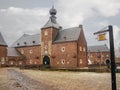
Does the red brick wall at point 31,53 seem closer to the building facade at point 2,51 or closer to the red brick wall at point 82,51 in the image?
the building facade at point 2,51

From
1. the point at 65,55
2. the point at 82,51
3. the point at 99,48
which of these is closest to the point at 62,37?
the point at 65,55

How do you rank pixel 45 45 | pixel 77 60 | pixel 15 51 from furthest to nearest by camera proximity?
1. pixel 15 51
2. pixel 45 45
3. pixel 77 60

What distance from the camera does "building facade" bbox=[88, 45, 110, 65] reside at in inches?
3755

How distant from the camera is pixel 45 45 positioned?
61312mm

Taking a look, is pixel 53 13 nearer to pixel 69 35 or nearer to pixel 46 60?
pixel 69 35

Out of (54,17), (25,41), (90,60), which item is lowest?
(90,60)

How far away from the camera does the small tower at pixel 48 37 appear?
197ft

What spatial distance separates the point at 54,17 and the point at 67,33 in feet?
31.4

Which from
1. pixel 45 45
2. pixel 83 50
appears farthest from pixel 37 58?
pixel 83 50

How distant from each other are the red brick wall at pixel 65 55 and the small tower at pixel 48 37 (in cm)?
196

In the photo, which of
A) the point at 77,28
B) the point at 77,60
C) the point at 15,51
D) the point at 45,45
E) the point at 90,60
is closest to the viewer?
the point at 77,60

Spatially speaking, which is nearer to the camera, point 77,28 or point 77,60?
point 77,60

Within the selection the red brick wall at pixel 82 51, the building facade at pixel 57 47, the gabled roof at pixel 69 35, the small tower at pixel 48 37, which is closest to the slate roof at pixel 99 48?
the building facade at pixel 57 47

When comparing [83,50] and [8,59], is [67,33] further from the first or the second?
[8,59]
